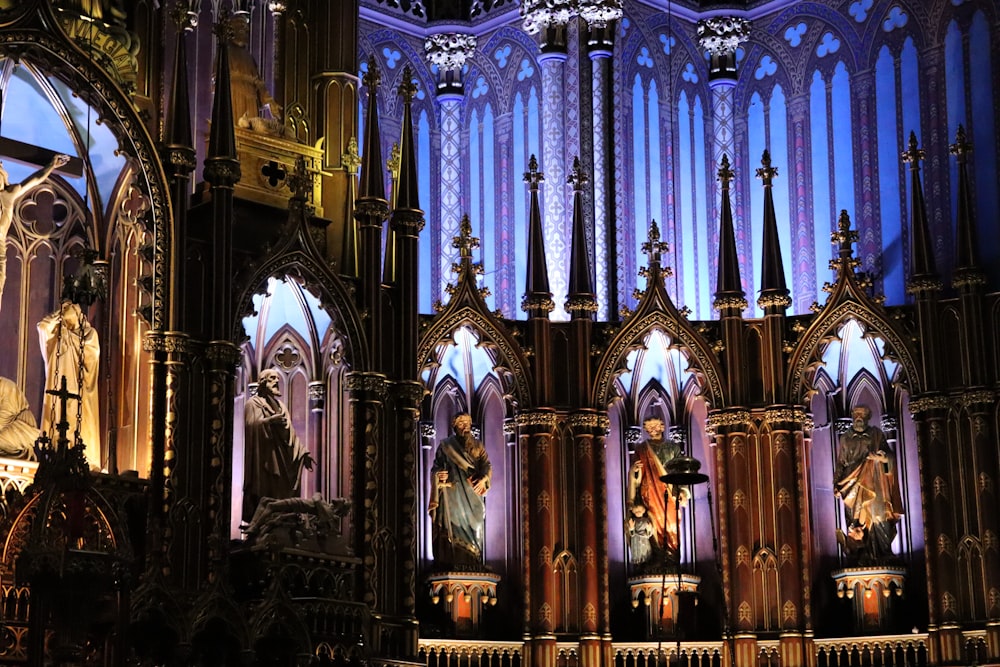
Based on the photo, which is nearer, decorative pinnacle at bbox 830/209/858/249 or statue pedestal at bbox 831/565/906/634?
statue pedestal at bbox 831/565/906/634

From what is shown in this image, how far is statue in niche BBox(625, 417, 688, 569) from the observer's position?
2866 cm

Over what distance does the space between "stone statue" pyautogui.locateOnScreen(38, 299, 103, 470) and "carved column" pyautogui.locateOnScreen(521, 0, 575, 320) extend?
834 centimetres

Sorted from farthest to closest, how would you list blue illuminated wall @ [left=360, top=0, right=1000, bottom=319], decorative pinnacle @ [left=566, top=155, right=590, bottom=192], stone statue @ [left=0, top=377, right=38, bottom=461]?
blue illuminated wall @ [left=360, top=0, right=1000, bottom=319]
decorative pinnacle @ [left=566, top=155, right=590, bottom=192]
stone statue @ [left=0, top=377, right=38, bottom=461]

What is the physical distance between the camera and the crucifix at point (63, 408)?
22625mm

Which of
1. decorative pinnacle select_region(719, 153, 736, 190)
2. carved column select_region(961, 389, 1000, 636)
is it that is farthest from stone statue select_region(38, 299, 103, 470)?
carved column select_region(961, 389, 1000, 636)

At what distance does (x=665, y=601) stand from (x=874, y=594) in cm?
276

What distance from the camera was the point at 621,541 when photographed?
95.4ft

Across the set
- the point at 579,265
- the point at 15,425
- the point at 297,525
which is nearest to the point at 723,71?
the point at 579,265

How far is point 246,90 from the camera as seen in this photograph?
89.0ft

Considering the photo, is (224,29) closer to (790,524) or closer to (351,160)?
(351,160)

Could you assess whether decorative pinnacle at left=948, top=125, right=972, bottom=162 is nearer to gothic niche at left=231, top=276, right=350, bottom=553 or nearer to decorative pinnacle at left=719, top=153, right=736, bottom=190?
decorative pinnacle at left=719, top=153, right=736, bottom=190

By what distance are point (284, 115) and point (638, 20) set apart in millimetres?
7273

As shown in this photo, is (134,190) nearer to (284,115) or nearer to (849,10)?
(284,115)

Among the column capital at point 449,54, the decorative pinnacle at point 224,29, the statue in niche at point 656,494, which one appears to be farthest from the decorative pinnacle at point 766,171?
the decorative pinnacle at point 224,29
